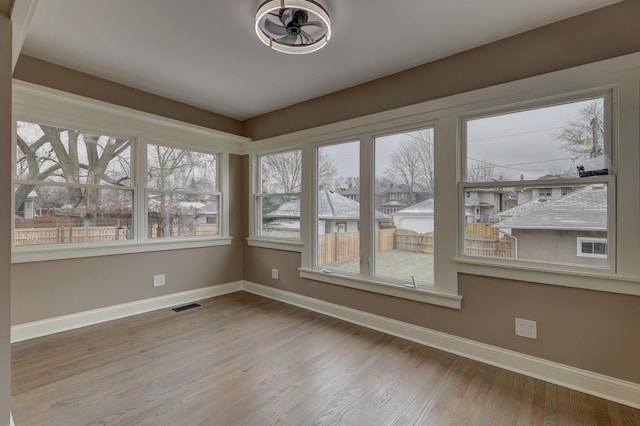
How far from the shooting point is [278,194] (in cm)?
420

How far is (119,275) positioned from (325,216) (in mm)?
2493

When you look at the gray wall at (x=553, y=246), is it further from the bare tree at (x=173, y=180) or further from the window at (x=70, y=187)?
the window at (x=70, y=187)

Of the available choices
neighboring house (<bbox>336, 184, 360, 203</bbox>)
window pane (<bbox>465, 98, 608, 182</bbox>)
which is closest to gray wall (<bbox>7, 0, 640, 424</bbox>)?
window pane (<bbox>465, 98, 608, 182</bbox>)

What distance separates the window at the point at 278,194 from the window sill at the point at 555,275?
2.21 m

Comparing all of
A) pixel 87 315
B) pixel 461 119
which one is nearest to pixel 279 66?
pixel 461 119

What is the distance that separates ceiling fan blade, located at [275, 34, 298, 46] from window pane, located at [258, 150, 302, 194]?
1.74 metres

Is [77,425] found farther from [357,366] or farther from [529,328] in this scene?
[529,328]

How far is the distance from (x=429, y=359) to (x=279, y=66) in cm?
305

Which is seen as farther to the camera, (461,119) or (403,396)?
(461,119)

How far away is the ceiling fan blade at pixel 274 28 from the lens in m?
2.14

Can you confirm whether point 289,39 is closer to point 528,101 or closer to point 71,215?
point 528,101

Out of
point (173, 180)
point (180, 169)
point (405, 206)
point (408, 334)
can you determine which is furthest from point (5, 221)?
point (408, 334)

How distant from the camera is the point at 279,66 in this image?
292cm

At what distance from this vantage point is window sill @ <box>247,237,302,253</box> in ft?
12.8
